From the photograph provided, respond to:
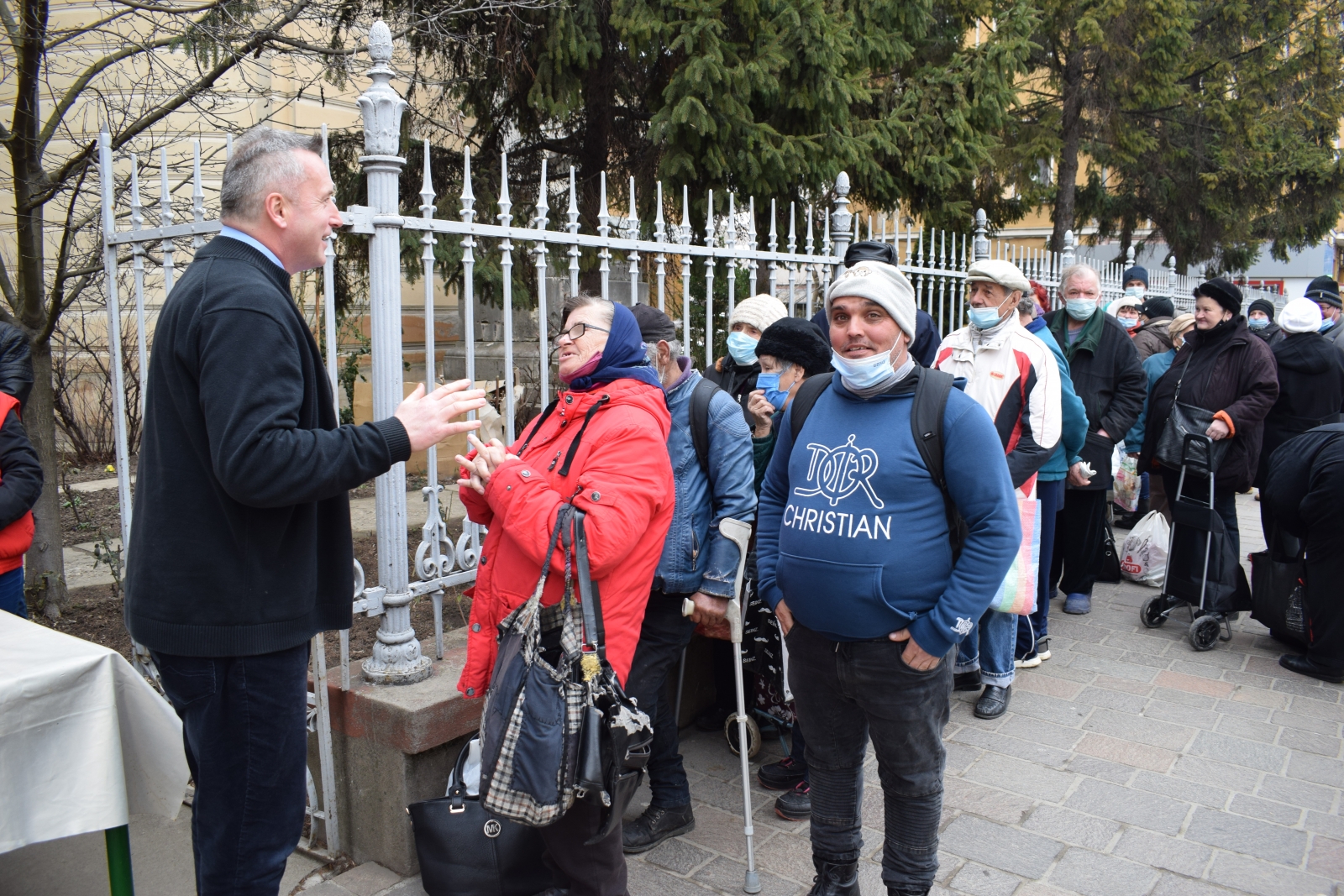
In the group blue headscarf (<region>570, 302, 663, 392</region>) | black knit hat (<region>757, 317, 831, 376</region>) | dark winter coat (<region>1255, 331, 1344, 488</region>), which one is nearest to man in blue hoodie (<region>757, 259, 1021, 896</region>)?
blue headscarf (<region>570, 302, 663, 392</region>)

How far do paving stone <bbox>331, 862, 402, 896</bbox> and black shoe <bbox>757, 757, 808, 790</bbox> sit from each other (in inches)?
56.0

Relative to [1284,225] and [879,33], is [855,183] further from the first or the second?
[1284,225]

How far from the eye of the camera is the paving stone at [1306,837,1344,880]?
3.24m

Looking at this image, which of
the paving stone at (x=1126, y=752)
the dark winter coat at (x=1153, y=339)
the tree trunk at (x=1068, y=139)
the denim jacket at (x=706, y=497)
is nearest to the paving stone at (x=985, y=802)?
the paving stone at (x=1126, y=752)

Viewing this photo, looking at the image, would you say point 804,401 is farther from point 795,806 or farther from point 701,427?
point 795,806

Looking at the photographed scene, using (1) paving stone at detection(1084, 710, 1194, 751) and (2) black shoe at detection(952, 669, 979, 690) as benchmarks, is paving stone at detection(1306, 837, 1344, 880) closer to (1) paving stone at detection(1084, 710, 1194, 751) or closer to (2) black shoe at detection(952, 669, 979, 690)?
(1) paving stone at detection(1084, 710, 1194, 751)

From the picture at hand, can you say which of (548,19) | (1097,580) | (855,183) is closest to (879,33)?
(855,183)

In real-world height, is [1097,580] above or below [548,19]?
below

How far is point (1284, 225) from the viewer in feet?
62.2

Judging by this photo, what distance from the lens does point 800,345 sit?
12.2ft

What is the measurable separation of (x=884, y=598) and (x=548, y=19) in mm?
5615

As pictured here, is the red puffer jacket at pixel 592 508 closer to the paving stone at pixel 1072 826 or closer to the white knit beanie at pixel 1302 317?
the paving stone at pixel 1072 826

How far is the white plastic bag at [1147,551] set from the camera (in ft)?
21.9

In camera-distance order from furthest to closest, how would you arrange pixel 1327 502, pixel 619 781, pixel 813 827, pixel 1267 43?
pixel 1267 43, pixel 1327 502, pixel 813 827, pixel 619 781
